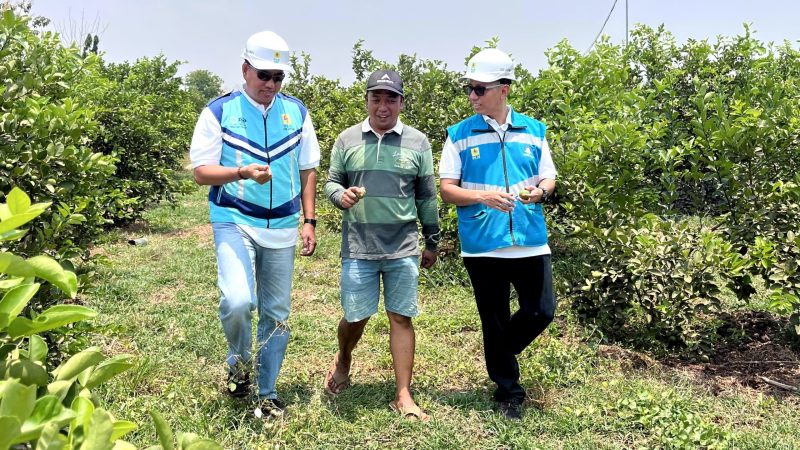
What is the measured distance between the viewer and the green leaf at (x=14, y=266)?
996 mm

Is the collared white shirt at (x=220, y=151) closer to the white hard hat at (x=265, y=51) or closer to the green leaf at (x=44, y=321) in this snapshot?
the white hard hat at (x=265, y=51)

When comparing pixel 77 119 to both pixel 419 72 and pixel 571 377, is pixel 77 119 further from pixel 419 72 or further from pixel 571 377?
pixel 419 72

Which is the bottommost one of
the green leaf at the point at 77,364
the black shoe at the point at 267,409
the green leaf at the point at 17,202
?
the black shoe at the point at 267,409

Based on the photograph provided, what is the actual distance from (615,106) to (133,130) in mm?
7083

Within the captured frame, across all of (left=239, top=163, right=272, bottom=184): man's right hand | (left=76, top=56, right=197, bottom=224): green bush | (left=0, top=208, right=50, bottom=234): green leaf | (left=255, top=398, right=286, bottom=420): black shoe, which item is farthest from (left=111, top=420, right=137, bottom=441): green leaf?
(left=76, top=56, right=197, bottom=224): green bush

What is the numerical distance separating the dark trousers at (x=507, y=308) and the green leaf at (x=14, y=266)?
2606 millimetres

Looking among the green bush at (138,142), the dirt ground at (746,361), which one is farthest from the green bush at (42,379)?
the green bush at (138,142)

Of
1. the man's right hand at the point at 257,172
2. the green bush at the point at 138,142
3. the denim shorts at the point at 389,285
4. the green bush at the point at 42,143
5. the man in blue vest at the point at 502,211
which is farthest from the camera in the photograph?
the green bush at the point at 138,142

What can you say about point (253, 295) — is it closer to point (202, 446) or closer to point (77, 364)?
point (77, 364)

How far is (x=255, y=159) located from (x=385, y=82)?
0.77 m

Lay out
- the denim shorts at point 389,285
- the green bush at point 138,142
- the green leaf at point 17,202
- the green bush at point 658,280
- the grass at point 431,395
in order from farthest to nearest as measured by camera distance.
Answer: the green bush at point 138,142 < the green bush at point 658,280 < the denim shorts at point 389,285 < the grass at point 431,395 < the green leaf at point 17,202

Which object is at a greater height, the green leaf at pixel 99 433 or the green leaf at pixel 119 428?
the green leaf at pixel 99 433

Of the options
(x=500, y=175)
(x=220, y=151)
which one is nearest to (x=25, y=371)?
(x=220, y=151)

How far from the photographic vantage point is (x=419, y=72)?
28.9 feet
